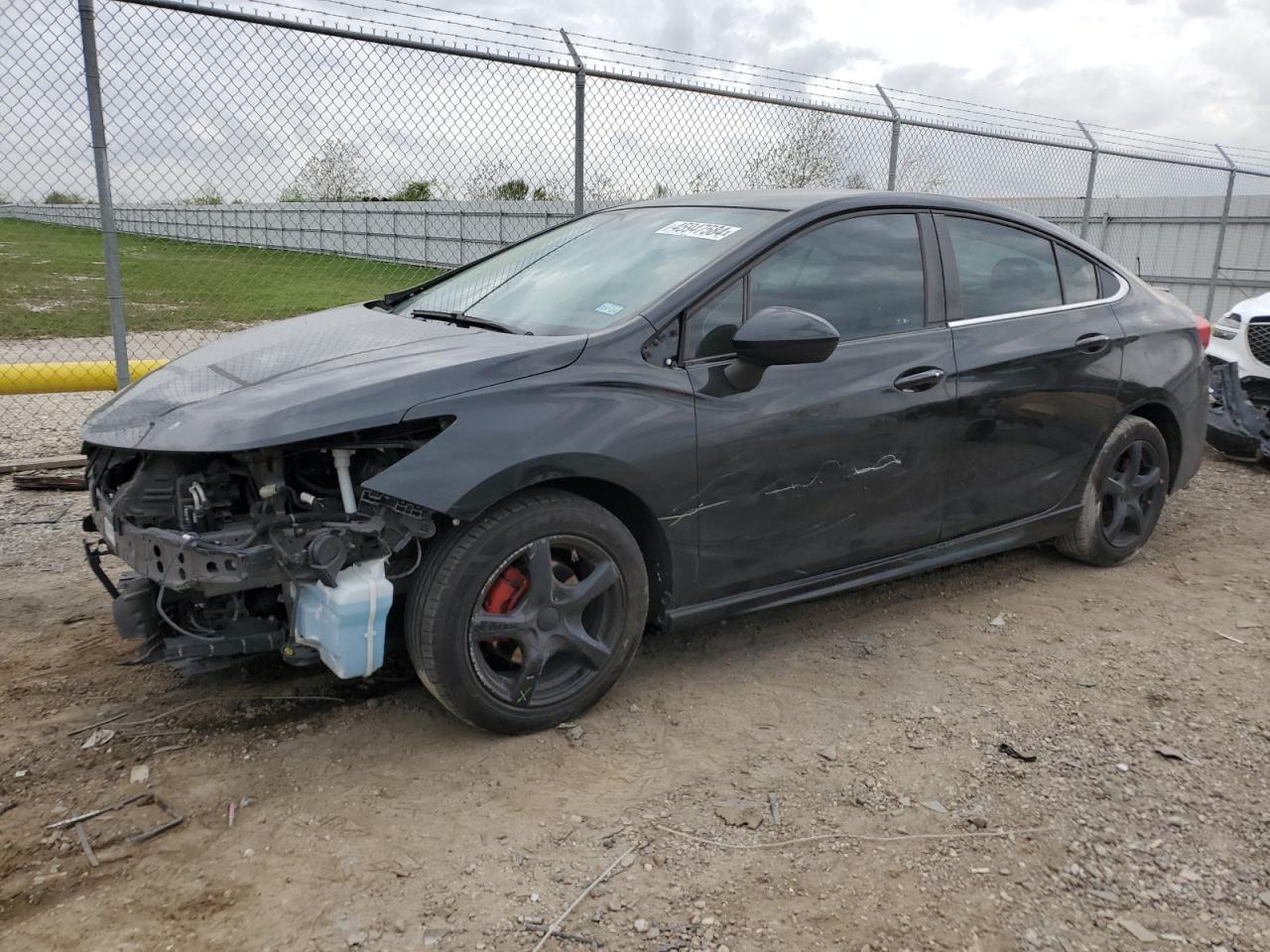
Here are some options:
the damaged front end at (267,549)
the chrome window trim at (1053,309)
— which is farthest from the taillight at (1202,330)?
the damaged front end at (267,549)

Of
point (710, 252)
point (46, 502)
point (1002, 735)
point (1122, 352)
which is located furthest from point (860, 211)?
point (46, 502)

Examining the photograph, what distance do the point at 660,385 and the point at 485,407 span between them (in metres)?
0.59

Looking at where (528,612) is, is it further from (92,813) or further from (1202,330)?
(1202,330)

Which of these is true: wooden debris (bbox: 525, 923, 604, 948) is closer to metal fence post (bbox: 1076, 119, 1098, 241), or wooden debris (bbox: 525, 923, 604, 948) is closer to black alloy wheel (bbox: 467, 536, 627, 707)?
black alloy wheel (bbox: 467, 536, 627, 707)

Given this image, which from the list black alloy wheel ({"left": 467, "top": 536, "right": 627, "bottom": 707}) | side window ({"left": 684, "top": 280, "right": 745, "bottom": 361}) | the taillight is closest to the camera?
black alloy wheel ({"left": 467, "top": 536, "right": 627, "bottom": 707})

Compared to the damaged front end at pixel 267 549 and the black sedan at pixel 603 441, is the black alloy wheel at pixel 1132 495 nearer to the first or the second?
the black sedan at pixel 603 441

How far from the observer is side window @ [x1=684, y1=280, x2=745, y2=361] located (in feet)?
10.3

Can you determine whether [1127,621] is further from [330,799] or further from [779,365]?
[330,799]

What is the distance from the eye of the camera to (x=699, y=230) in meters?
3.53

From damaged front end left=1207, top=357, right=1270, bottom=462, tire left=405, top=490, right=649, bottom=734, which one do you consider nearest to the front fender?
tire left=405, top=490, right=649, bottom=734

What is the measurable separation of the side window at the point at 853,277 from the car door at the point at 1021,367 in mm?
194

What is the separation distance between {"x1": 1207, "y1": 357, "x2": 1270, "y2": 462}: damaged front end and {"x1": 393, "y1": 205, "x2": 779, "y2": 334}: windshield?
4.82 meters

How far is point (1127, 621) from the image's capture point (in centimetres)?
412

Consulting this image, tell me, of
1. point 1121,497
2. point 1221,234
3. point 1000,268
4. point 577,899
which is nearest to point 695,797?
point 577,899
